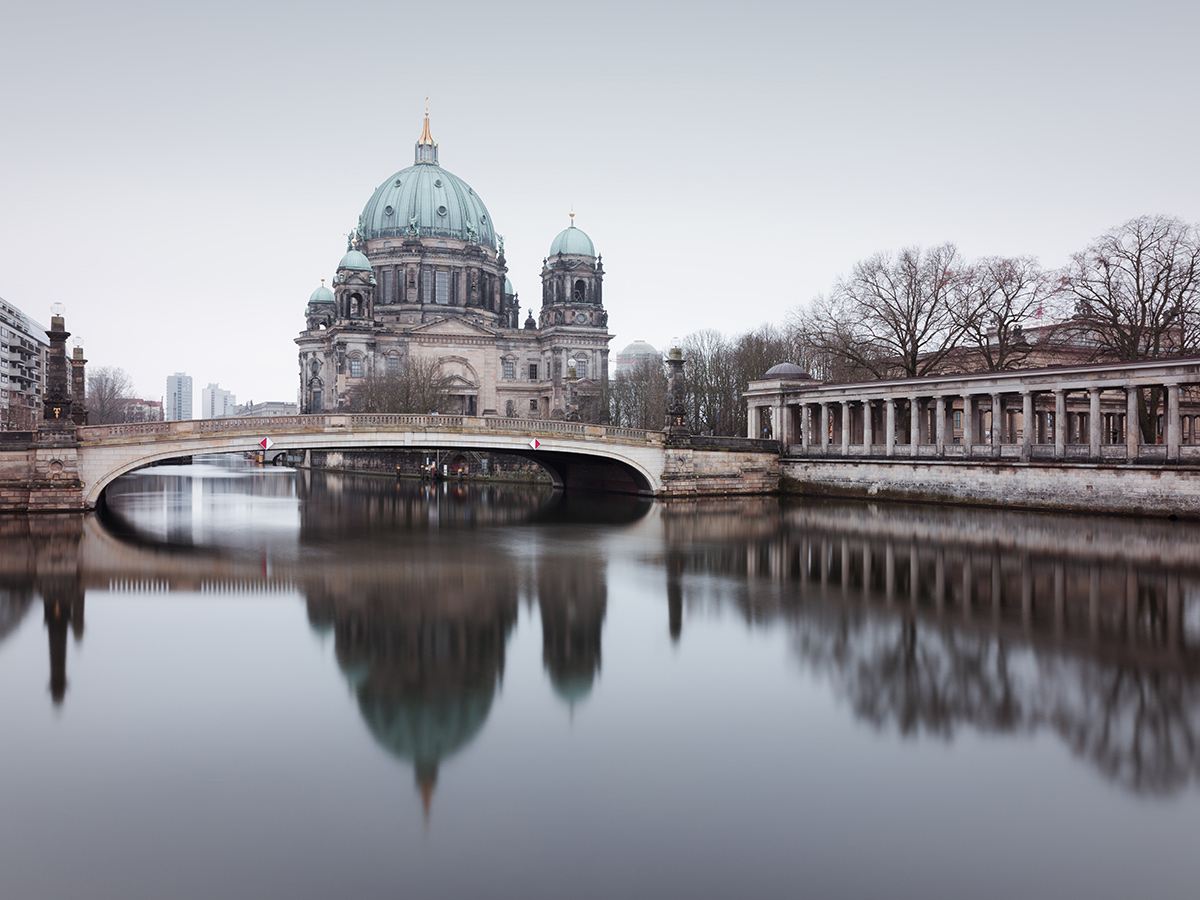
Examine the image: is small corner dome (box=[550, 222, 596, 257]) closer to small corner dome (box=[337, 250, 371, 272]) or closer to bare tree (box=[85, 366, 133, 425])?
small corner dome (box=[337, 250, 371, 272])

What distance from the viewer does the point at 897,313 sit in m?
49.0

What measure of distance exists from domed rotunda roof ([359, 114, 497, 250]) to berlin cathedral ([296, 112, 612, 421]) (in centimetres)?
13

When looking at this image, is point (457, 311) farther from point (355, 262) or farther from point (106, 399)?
point (106, 399)

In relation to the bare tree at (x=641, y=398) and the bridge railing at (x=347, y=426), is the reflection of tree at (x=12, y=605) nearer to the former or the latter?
the bridge railing at (x=347, y=426)

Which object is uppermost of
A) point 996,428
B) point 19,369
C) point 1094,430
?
point 19,369

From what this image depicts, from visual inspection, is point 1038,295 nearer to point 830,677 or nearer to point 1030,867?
point 830,677

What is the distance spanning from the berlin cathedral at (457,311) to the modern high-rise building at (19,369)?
25348mm

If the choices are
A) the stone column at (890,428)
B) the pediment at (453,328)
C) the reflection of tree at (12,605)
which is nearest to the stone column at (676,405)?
the stone column at (890,428)

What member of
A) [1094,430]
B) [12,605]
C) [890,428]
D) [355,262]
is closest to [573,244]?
[355,262]

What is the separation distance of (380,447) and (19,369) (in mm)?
87734

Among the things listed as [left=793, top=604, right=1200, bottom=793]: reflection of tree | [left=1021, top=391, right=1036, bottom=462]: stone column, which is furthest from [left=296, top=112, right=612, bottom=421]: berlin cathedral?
[left=793, top=604, right=1200, bottom=793]: reflection of tree

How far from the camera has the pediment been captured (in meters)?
88.4

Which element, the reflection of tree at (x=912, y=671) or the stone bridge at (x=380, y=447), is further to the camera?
the stone bridge at (x=380, y=447)

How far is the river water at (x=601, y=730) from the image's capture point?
699cm
